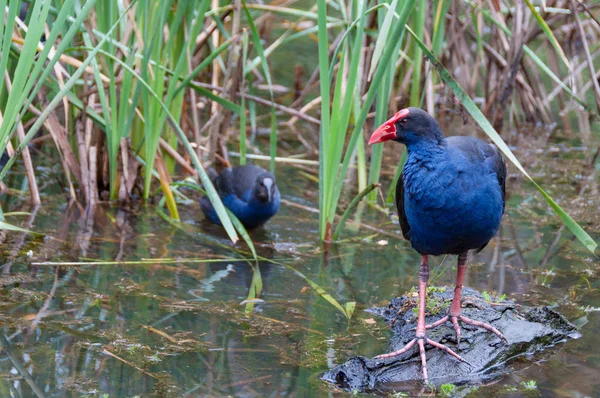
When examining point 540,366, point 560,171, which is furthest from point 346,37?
point 560,171

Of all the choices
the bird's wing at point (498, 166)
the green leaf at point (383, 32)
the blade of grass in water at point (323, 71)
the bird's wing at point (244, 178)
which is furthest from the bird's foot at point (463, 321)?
the bird's wing at point (244, 178)

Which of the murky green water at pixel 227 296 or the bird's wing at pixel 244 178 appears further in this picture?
the bird's wing at pixel 244 178

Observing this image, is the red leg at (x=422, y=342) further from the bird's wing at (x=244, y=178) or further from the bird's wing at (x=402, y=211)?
the bird's wing at (x=244, y=178)

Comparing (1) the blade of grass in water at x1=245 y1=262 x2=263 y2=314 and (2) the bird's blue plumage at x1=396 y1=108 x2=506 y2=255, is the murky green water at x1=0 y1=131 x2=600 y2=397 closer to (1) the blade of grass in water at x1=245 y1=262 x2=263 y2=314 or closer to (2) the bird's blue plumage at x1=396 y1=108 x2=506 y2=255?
(1) the blade of grass in water at x1=245 y1=262 x2=263 y2=314

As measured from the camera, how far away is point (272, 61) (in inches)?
344

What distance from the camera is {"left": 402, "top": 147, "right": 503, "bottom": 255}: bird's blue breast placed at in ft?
9.54

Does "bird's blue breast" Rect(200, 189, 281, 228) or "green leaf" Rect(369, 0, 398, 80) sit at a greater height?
"green leaf" Rect(369, 0, 398, 80)

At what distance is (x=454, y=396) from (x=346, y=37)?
6.79ft

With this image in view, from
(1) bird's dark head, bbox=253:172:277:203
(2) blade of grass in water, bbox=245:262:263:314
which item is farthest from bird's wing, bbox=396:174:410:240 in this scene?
(1) bird's dark head, bbox=253:172:277:203

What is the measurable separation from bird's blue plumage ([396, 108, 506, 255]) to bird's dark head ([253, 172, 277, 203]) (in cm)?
180

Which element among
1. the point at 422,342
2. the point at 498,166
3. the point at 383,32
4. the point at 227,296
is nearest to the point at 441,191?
the point at 498,166

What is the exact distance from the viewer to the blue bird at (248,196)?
15.8ft

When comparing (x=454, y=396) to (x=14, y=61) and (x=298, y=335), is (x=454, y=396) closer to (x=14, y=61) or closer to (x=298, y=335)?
(x=298, y=335)

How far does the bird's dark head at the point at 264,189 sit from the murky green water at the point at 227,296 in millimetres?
241
